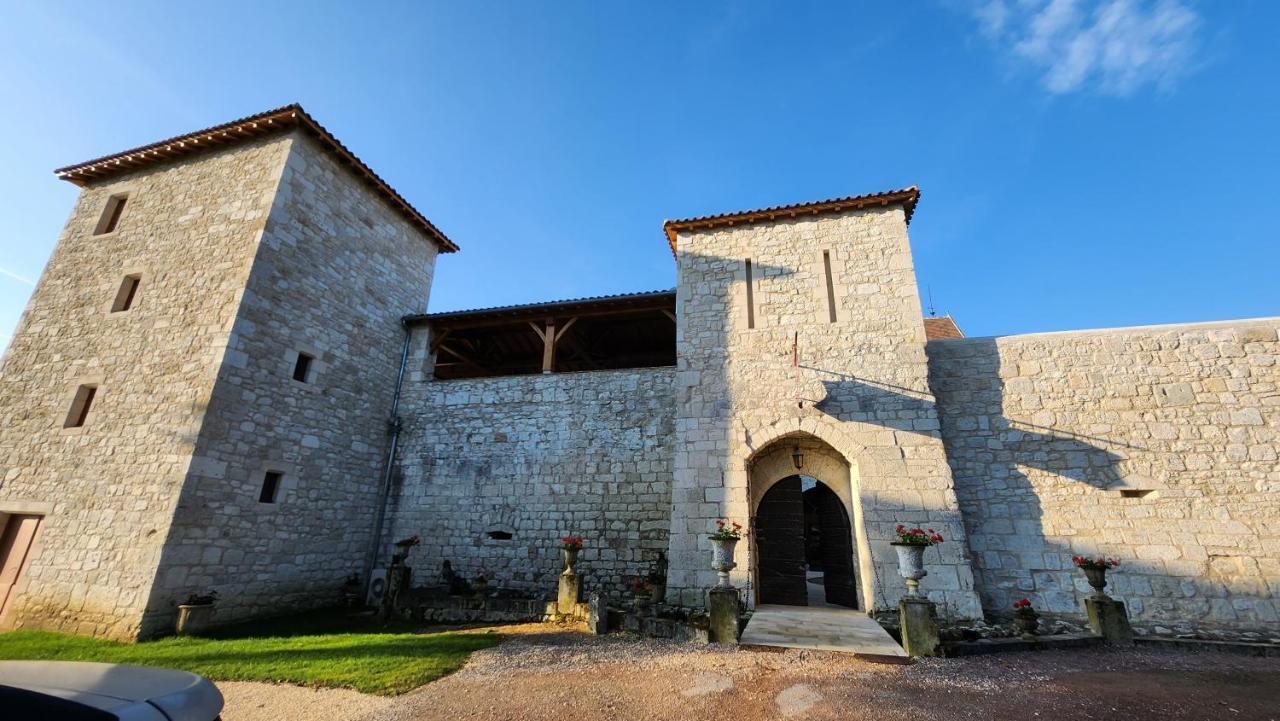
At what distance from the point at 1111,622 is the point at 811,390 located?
4.35m

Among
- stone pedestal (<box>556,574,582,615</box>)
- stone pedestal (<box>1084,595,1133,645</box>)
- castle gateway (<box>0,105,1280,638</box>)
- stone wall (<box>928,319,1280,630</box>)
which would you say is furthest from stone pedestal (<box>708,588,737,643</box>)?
stone pedestal (<box>1084,595,1133,645</box>)

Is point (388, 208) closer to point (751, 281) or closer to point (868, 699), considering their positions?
point (751, 281)

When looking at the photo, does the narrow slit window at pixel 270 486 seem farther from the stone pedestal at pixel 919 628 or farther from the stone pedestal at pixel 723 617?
the stone pedestal at pixel 919 628

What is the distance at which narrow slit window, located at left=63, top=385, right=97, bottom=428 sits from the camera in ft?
26.5

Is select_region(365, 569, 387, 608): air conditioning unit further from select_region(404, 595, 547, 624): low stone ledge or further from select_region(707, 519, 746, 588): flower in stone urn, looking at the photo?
select_region(707, 519, 746, 588): flower in stone urn

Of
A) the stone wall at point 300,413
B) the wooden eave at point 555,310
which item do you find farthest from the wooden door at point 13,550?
the wooden eave at point 555,310

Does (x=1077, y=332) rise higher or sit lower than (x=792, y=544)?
higher

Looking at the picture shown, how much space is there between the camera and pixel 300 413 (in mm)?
8578

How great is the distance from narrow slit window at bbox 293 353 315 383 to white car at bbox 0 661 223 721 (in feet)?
25.6

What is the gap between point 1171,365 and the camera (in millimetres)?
7395

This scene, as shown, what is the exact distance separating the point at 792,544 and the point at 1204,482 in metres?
5.53

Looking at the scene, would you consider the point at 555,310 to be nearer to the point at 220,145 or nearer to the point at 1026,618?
the point at 220,145

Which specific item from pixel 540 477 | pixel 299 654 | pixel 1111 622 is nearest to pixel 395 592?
pixel 299 654

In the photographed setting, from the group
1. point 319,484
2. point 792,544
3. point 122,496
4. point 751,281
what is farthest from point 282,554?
point 751,281
